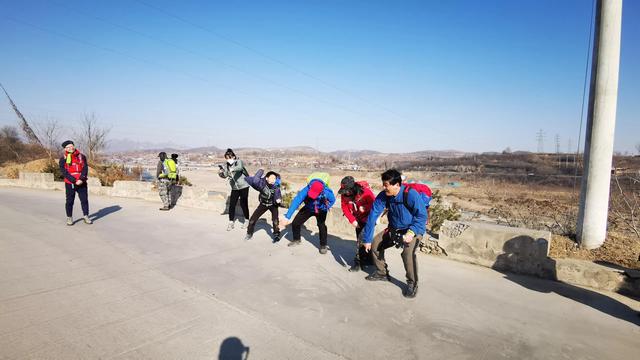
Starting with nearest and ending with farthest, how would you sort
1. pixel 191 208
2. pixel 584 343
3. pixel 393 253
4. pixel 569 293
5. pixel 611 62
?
pixel 584 343, pixel 569 293, pixel 611 62, pixel 393 253, pixel 191 208

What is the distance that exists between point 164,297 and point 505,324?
12.4 ft

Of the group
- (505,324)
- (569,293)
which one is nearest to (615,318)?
(569,293)

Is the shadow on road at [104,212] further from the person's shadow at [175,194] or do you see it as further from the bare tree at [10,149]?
the bare tree at [10,149]

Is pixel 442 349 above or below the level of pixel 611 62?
below

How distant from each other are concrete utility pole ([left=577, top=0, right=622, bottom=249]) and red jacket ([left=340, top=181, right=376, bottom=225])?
3341 millimetres

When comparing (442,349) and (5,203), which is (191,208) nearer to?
(5,203)

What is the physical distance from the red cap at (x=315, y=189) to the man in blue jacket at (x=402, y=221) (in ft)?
4.08

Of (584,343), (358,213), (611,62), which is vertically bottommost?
(584,343)

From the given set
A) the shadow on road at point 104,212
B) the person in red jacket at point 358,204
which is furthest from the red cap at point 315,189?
the shadow on road at point 104,212

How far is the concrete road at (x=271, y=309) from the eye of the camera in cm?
315

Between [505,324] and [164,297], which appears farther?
[164,297]

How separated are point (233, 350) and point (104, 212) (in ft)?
26.8

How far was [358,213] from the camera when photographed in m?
5.42

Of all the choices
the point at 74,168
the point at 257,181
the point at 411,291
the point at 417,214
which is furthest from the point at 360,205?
the point at 74,168
